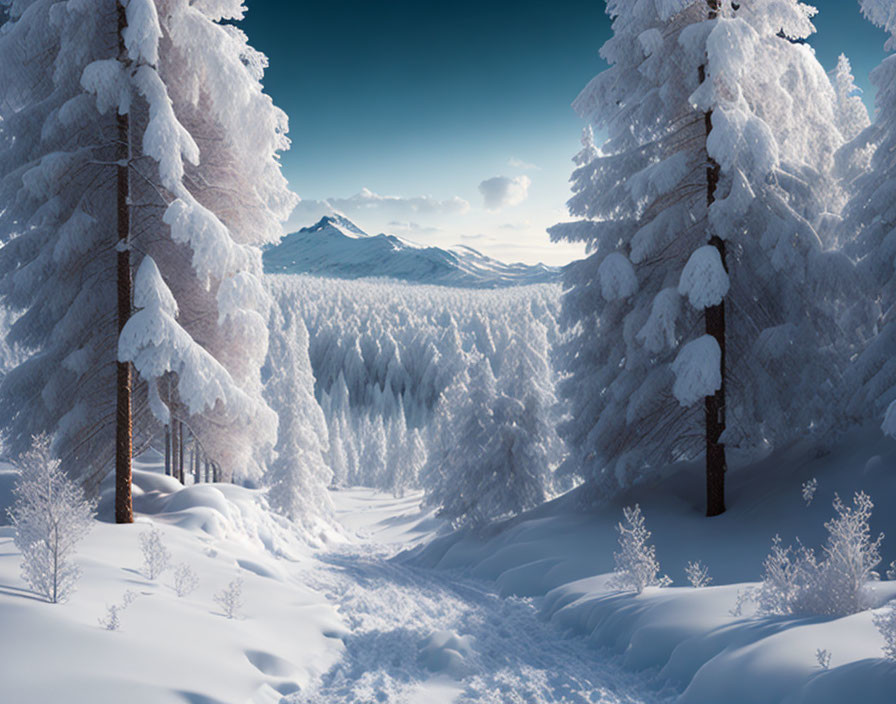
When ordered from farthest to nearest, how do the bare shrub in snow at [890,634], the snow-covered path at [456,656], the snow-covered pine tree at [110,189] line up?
the snow-covered pine tree at [110,189], the snow-covered path at [456,656], the bare shrub in snow at [890,634]

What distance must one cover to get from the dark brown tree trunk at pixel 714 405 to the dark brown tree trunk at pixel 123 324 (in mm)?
11504

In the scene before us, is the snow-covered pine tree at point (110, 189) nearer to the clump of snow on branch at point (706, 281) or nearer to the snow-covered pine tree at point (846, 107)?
the clump of snow on branch at point (706, 281)

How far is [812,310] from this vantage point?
1230 cm

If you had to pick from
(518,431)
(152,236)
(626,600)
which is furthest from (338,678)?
(518,431)

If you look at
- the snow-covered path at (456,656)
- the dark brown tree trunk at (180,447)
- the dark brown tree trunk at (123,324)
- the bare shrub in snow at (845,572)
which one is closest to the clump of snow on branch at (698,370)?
the bare shrub in snow at (845,572)

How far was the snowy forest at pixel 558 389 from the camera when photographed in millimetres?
6066

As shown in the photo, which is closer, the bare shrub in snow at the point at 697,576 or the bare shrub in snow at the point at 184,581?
the bare shrub in snow at the point at 184,581

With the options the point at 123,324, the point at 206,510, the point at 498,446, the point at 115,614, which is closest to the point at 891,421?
the point at 115,614

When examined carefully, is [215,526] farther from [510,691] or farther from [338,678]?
[510,691]

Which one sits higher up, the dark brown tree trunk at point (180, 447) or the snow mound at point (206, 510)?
the dark brown tree trunk at point (180, 447)

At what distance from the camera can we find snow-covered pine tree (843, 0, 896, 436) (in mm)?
11016

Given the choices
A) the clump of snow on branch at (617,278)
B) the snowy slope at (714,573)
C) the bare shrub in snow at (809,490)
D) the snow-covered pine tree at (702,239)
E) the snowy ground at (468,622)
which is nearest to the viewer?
the snowy ground at (468,622)

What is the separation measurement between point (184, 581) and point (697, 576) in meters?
7.27

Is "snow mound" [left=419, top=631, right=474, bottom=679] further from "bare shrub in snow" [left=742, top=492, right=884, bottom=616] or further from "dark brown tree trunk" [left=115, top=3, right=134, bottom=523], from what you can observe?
"dark brown tree trunk" [left=115, top=3, right=134, bottom=523]
